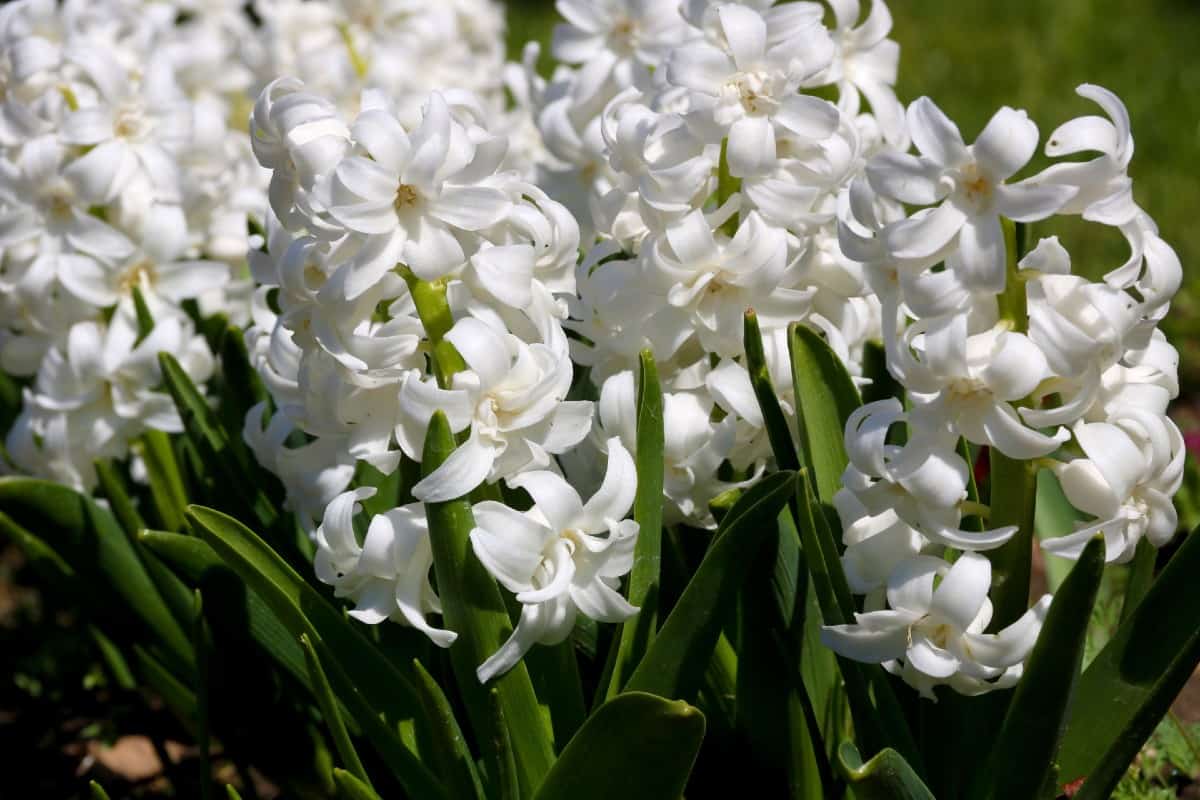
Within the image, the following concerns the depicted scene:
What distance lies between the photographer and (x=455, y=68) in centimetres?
316

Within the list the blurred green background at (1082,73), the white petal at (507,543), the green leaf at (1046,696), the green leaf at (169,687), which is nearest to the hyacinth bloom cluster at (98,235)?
the green leaf at (169,687)

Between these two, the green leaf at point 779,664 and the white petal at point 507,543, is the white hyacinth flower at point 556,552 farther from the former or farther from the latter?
the green leaf at point 779,664

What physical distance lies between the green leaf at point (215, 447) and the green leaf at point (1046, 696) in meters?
1.03

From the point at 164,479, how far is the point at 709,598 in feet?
3.73

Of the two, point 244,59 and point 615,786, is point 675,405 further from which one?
point 244,59

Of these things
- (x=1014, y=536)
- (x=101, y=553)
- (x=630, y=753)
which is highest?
(x=1014, y=536)

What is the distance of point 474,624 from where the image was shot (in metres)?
1.38

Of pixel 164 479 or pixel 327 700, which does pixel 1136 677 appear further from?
pixel 164 479

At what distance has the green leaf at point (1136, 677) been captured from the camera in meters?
1.30

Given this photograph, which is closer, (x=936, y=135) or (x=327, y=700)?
(x=936, y=135)

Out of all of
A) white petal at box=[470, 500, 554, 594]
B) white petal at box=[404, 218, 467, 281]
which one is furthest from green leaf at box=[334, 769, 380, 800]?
white petal at box=[404, 218, 467, 281]

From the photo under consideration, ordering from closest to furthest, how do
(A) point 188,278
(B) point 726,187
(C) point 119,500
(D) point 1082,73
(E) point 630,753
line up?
(E) point 630,753 → (B) point 726,187 → (C) point 119,500 → (A) point 188,278 → (D) point 1082,73

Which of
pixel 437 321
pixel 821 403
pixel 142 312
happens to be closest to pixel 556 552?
pixel 437 321

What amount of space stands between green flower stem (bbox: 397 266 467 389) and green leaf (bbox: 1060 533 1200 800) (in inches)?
28.7
